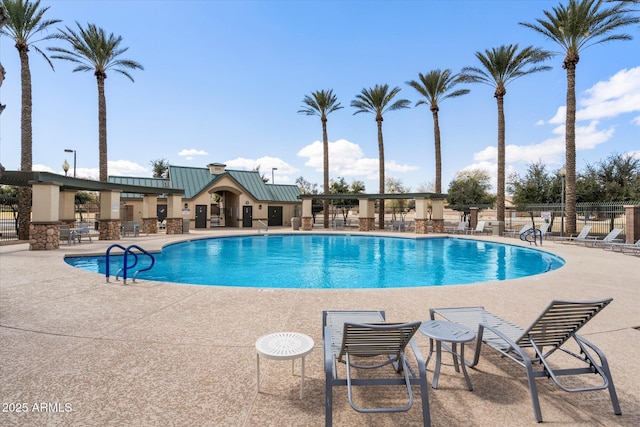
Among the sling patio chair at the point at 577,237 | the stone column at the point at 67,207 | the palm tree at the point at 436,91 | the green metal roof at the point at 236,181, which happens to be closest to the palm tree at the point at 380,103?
the palm tree at the point at 436,91

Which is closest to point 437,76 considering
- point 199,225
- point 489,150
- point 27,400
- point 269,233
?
point 269,233

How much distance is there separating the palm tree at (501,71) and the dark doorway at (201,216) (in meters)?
24.4

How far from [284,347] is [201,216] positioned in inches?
1128

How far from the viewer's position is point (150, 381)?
137 inches

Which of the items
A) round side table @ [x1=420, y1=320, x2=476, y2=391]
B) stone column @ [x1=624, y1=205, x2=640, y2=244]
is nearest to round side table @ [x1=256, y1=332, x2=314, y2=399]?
round side table @ [x1=420, y1=320, x2=476, y2=391]

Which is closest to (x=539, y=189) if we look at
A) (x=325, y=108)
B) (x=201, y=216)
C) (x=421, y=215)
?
(x=421, y=215)

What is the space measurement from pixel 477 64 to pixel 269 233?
20.5m

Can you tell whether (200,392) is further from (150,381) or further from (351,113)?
(351,113)

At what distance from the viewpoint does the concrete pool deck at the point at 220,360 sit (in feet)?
9.74

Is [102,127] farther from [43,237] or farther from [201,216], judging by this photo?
[43,237]

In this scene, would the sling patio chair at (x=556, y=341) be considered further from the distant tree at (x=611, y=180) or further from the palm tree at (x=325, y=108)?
the distant tree at (x=611, y=180)

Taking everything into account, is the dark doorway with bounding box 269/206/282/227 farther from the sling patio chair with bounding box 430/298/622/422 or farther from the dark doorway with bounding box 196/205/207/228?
the sling patio chair with bounding box 430/298/622/422

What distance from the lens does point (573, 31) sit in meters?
19.2

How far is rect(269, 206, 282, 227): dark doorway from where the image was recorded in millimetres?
33603
